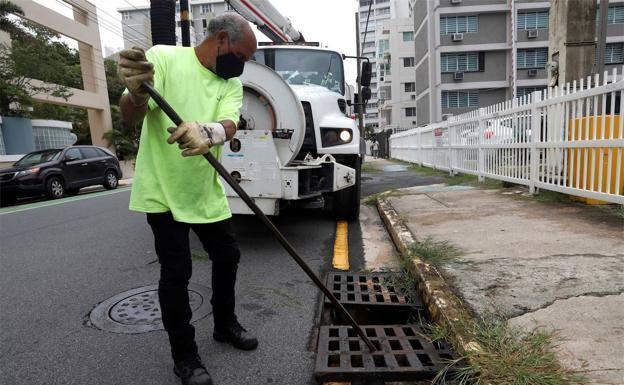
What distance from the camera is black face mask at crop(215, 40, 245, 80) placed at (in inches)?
84.0

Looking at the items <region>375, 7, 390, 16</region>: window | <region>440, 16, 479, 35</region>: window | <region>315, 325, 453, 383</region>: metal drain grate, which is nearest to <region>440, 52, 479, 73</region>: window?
<region>440, 16, 479, 35</region>: window

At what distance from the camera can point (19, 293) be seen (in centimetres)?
337

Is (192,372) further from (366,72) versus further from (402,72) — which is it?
(402,72)

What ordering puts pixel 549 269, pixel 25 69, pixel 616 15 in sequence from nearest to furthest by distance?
1. pixel 549 269
2. pixel 25 69
3. pixel 616 15

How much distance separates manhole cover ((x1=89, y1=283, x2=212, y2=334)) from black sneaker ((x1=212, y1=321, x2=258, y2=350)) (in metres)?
0.36

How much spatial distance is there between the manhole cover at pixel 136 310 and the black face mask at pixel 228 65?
1.58 metres

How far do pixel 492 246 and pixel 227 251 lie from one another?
93.4 inches

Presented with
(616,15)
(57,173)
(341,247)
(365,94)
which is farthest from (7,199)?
(616,15)

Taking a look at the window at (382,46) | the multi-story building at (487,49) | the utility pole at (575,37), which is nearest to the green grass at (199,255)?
the utility pole at (575,37)

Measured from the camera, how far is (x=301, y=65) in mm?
5891

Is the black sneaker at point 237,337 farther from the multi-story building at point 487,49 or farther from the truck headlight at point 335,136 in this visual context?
the multi-story building at point 487,49

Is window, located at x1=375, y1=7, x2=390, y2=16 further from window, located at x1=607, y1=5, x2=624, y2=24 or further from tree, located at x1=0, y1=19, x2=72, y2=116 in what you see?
tree, located at x1=0, y1=19, x2=72, y2=116

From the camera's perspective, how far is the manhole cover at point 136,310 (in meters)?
2.67

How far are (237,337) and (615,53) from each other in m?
37.7
